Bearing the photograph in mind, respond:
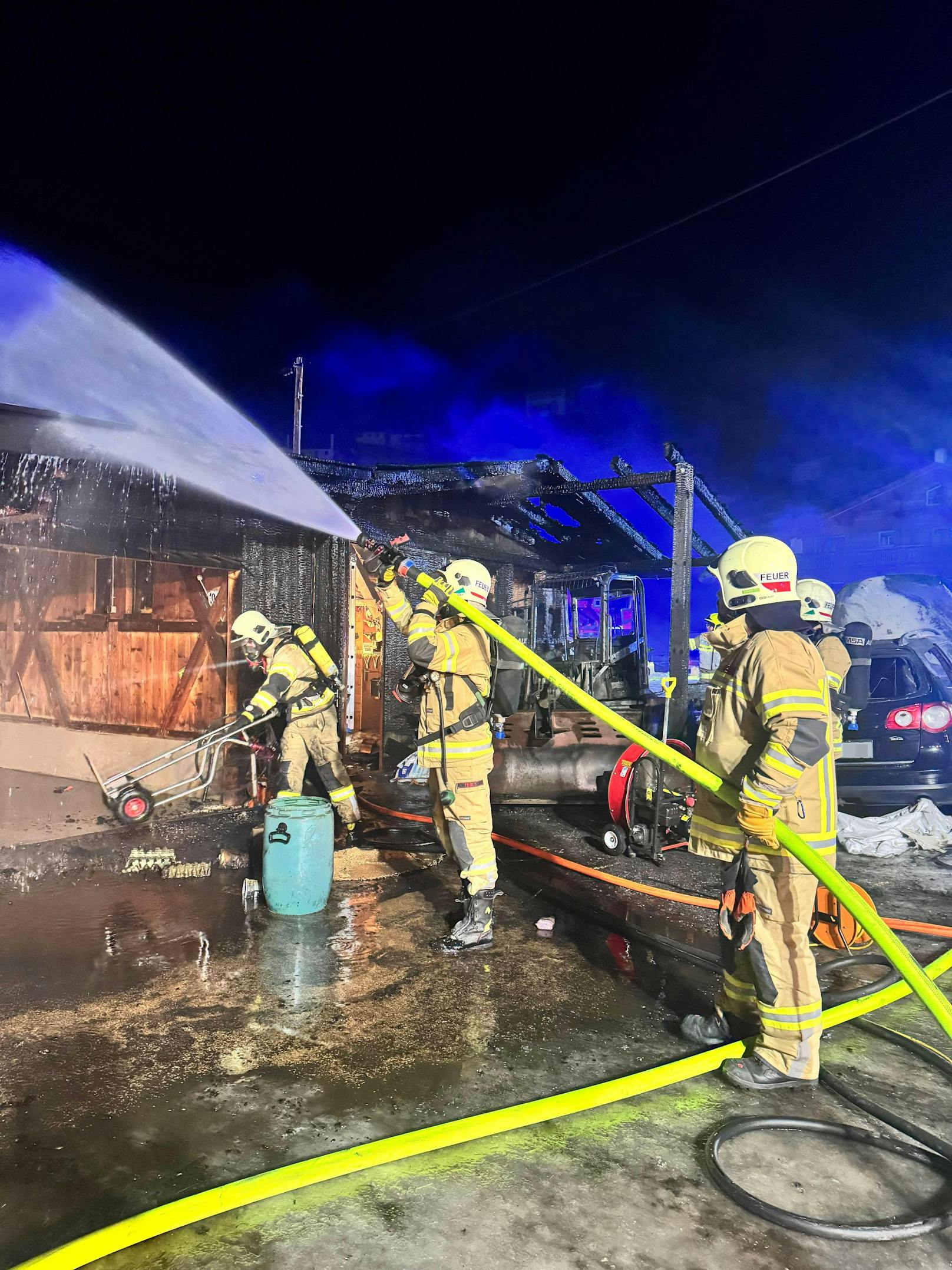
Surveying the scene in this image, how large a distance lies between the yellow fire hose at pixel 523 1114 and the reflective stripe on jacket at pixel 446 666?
997 millimetres

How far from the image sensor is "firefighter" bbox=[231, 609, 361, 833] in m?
6.76

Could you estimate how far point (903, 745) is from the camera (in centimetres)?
670

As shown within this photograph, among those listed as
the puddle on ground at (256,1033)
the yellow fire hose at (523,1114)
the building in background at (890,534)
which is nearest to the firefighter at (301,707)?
the puddle on ground at (256,1033)

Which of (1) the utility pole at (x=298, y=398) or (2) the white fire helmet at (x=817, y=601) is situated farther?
(1) the utility pole at (x=298, y=398)

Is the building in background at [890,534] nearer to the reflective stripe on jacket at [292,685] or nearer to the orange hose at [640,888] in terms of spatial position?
the orange hose at [640,888]

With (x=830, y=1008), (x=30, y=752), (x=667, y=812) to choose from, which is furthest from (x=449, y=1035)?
(x=30, y=752)

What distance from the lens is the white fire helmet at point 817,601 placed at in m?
5.62

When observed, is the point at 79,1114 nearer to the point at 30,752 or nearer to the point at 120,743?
the point at 120,743

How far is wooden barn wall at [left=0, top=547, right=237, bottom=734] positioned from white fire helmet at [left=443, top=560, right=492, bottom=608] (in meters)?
4.62

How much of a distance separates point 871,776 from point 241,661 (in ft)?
20.9

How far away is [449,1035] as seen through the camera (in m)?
3.42

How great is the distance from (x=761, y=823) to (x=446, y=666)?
7.02 ft

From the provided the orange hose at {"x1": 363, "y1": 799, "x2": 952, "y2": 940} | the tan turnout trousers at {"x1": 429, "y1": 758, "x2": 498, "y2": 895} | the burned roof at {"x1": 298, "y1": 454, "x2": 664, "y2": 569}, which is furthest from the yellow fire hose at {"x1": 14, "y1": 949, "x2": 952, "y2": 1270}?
the burned roof at {"x1": 298, "y1": 454, "x2": 664, "y2": 569}

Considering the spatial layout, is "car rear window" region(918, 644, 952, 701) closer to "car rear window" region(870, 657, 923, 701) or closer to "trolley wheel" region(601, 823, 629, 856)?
"car rear window" region(870, 657, 923, 701)
